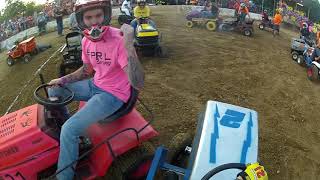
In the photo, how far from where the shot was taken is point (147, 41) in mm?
11711

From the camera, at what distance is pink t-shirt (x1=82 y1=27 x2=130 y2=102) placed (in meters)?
4.32

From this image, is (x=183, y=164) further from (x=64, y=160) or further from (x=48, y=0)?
(x=48, y=0)

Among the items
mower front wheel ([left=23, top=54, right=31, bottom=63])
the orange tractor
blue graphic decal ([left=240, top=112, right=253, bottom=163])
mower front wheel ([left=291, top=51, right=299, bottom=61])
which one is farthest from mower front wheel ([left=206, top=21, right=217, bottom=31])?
blue graphic decal ([left=240, top=112, right=253, bottom=163])

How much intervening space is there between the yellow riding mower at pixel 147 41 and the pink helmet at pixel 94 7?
7.31m

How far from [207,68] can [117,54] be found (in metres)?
6.97

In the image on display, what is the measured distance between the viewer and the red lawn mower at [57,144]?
4.16 meters

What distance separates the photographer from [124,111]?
14.7 feet

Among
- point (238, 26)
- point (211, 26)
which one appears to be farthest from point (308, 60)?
point (211, 26)

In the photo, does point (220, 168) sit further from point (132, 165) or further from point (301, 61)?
point (301, 61)

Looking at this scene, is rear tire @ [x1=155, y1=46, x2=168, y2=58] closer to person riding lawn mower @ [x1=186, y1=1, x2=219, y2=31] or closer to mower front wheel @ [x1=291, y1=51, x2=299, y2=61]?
mower front wheel @ [x1=291, y1=51, x2=299, y2=61]

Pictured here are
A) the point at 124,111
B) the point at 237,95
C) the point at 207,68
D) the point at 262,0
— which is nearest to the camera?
the point at 124,111

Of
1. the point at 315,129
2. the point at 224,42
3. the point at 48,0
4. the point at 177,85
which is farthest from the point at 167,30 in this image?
the point at 48,0

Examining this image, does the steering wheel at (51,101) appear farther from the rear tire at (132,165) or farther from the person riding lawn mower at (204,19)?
the person riding lawn mower at (204,19)

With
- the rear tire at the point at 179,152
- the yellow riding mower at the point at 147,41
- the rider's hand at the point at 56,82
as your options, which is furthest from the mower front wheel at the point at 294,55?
the rider's hand at the point at 56,82
